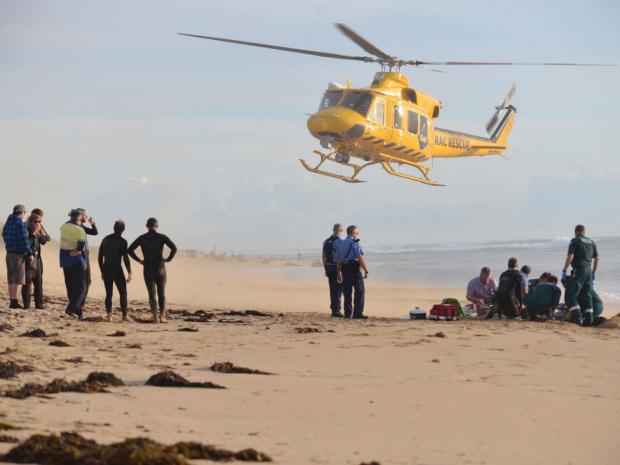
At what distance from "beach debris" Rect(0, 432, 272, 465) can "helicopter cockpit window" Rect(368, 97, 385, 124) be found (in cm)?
1788

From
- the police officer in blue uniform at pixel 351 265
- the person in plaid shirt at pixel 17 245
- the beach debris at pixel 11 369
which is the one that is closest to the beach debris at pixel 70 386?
the beach debris at pixel 11 369

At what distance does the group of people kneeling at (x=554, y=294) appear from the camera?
16.2 m

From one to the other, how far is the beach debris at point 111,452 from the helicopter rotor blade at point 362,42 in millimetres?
16342

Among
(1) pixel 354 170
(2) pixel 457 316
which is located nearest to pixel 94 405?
(2) pixel 457 316

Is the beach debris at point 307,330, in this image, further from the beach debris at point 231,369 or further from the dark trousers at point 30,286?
the dark trousers at point 30,286

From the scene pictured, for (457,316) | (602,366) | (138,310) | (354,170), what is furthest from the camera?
(354,170)

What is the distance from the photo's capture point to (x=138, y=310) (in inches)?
727

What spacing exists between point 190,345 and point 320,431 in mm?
4918

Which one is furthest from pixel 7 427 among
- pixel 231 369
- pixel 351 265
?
pixel 351 265

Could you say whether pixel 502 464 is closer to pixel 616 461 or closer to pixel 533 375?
pixel 616 461

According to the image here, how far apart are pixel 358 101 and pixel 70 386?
647 inches

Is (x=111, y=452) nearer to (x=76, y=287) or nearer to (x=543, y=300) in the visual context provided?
(x=76, y=287)

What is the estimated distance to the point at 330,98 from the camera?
78.4ft

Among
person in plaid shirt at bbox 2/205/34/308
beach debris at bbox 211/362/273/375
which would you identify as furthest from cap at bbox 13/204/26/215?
beach debris at bbox 211/362/273/375
